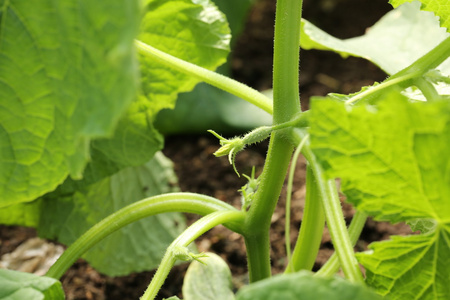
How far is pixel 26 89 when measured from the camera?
32.3 inches

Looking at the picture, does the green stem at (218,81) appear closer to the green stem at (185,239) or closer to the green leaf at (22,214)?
the green stem at (185,239)

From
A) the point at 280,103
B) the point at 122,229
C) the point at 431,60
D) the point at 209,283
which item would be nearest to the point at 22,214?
the point at 122,229

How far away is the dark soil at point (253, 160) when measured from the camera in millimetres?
1649

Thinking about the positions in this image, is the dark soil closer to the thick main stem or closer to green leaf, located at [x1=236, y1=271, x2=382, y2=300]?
the thick main stem

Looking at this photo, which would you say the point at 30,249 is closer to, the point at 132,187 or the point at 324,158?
the point at 132,187

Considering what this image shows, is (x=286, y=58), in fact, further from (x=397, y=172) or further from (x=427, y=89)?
(x=397, y=172)

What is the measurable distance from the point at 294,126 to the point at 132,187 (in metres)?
0.70

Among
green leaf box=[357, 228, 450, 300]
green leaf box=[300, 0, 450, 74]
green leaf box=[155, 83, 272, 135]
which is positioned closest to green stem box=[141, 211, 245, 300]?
green leaf box=[357, 228, 450, 300]

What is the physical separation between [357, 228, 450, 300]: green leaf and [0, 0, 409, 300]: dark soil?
78 centimetres

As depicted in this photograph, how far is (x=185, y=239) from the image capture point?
982 millimetres

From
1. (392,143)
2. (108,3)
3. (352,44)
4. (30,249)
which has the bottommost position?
(30,249)

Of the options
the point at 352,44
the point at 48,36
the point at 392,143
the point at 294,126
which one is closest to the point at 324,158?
the point at 392,143

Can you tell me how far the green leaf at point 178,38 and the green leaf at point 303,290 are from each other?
734 mm

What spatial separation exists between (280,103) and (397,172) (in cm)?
34
